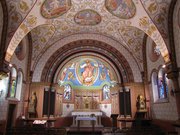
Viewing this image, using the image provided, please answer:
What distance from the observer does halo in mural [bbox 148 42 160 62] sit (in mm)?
13186

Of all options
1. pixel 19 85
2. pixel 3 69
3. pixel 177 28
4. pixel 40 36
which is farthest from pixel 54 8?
pixel 177 28

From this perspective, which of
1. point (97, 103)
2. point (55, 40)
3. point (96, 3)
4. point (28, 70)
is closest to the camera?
point (96, 3)

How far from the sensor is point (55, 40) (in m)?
15.8

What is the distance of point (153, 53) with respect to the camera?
536 inches

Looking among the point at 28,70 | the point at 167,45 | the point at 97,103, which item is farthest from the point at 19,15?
the point at 97,103

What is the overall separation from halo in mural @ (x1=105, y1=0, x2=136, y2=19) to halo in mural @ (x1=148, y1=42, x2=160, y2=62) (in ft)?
12.3

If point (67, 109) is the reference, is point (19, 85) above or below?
above

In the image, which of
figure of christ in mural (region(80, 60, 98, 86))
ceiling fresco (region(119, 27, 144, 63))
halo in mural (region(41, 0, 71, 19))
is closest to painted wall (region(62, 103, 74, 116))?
figure of christ in mural (region(80, 60, 98, 86))

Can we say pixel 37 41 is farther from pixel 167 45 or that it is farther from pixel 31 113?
pixel 167 45

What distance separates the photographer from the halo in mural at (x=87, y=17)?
12.8 m

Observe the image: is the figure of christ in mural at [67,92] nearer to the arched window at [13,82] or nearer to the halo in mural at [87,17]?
the arched window at [13,82]

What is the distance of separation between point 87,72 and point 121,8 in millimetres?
10964

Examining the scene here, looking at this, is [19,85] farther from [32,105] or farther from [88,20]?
[88,20]

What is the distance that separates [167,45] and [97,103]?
466 inches
